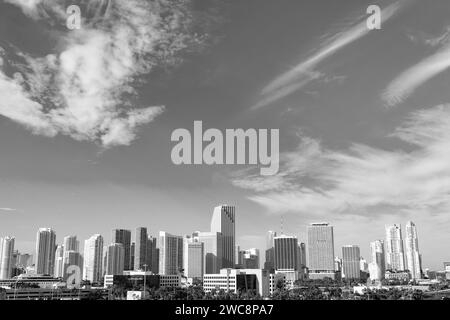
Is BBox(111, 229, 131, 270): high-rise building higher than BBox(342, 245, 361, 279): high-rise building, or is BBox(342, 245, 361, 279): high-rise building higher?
BBox(111, 229, 131, 270): high-rise building

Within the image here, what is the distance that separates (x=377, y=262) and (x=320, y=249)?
12.3m

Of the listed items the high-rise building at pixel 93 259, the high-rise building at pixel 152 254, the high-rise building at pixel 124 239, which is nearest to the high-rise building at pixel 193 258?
the high-rise building at pixel 152 254

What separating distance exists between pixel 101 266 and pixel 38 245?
8360 millimetres

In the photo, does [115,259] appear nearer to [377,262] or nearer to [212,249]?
[212,249]

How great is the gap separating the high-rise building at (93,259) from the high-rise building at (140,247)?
10.0m

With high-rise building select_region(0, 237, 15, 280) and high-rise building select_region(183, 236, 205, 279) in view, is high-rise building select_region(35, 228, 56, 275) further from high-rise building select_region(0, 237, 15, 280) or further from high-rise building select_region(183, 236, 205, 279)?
high-rise building select_region(183, 236, 205, 279)

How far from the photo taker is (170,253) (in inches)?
2800

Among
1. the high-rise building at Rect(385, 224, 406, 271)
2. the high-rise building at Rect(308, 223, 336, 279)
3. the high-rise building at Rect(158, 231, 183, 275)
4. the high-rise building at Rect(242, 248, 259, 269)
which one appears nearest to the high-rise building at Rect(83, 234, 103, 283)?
the high-rise building at Rect(158, 231, 183, 275)

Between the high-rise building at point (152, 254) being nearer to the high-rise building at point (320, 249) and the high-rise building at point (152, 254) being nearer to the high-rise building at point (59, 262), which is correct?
the high-rise building at point (59, 262)

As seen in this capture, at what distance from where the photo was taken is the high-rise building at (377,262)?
233 ft

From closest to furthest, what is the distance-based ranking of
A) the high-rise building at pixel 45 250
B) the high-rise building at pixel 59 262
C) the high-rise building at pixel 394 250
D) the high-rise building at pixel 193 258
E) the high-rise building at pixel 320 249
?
the high-rise building at pixel 59 262, the high-rise building at pixel 45 250, the high-rise building at pixel 193 258, the high-rise building at pixel 394 250, the high-rise building at pixel 320 249

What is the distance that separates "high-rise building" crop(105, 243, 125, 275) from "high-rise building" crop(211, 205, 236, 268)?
16.5 meters

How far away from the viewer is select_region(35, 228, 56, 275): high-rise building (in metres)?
55.3
